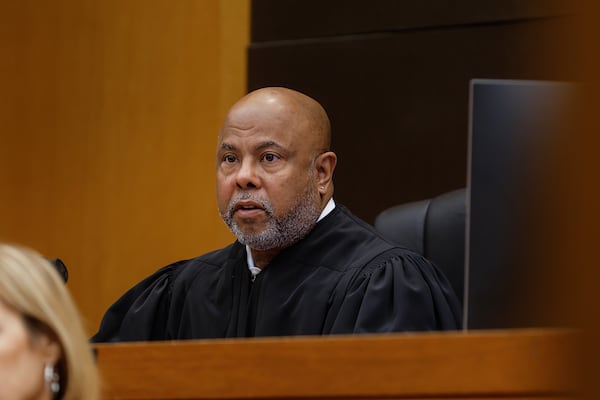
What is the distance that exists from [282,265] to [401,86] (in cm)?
125

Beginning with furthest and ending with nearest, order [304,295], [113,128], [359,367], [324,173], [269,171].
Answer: [113,128], [324,173], [269,171], [304,295], [359,367]

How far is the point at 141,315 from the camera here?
2.90 m

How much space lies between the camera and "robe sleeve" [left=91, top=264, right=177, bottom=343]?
2893 millimetres

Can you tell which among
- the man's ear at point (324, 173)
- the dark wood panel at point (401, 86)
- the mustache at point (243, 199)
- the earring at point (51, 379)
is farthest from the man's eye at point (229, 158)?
the earring at point (51, 379)

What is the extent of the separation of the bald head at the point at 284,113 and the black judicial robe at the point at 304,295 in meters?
0.23

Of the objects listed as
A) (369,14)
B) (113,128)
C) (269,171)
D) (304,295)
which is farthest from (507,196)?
(113,128)

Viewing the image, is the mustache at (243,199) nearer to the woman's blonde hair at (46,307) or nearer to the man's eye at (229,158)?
the man's eye at (229,158)

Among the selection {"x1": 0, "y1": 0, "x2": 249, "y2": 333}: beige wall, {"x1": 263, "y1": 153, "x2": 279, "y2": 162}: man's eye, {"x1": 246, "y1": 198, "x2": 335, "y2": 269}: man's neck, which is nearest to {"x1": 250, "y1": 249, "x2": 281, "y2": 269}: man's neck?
{"x1": 246, "y1": 198, "x2": 335, "y2": 269}: man's neck

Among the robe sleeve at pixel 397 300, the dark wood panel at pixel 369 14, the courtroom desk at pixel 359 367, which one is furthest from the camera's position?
the dark wood panel at pixel 369 14

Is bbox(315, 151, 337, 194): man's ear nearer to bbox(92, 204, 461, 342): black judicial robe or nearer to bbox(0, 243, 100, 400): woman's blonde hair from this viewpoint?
bbox(92, 204, 461, 342): black judicial robe

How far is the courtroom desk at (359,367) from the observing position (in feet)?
4.67

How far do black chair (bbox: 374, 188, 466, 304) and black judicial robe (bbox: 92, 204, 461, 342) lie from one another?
0.20 meters

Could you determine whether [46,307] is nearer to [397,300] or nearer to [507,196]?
[507,196]

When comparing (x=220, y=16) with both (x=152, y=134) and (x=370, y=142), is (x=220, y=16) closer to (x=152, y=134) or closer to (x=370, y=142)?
(x=152, y=134)
